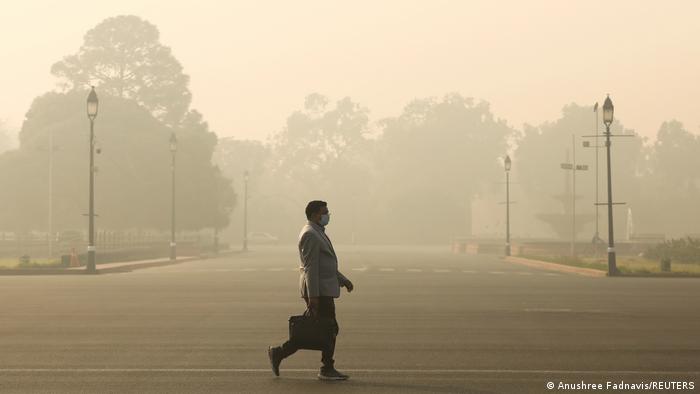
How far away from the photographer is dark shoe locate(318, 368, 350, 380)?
37.5ft

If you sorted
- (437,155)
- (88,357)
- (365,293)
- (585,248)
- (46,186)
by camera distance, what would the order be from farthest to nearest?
(437,155), (46,186), (585,248), (365,293), (88,357)

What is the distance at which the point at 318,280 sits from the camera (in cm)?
1134

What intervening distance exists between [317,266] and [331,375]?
1100 mm

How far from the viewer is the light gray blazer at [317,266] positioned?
1130 cm

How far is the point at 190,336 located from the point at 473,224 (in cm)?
12340

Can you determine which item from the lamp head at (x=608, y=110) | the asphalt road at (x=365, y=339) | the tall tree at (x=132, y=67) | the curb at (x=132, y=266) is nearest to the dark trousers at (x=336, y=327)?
the asphalt road at (x=365, y=339)

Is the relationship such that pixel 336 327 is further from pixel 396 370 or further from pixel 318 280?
pixel 396 370

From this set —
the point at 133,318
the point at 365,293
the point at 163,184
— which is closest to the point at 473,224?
the point at 163,184

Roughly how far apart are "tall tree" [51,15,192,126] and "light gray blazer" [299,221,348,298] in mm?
89512

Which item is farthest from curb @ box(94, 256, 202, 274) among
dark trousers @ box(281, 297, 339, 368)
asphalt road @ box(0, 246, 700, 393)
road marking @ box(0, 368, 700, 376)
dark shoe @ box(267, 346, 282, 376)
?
dark trousers @ box(281, 297, 339, 368)

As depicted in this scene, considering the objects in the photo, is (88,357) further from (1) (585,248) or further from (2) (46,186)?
(2) (46,186)

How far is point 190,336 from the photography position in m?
Result: 16.3

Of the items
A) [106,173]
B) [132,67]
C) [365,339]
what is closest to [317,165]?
[132,67]

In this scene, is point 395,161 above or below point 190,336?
above
